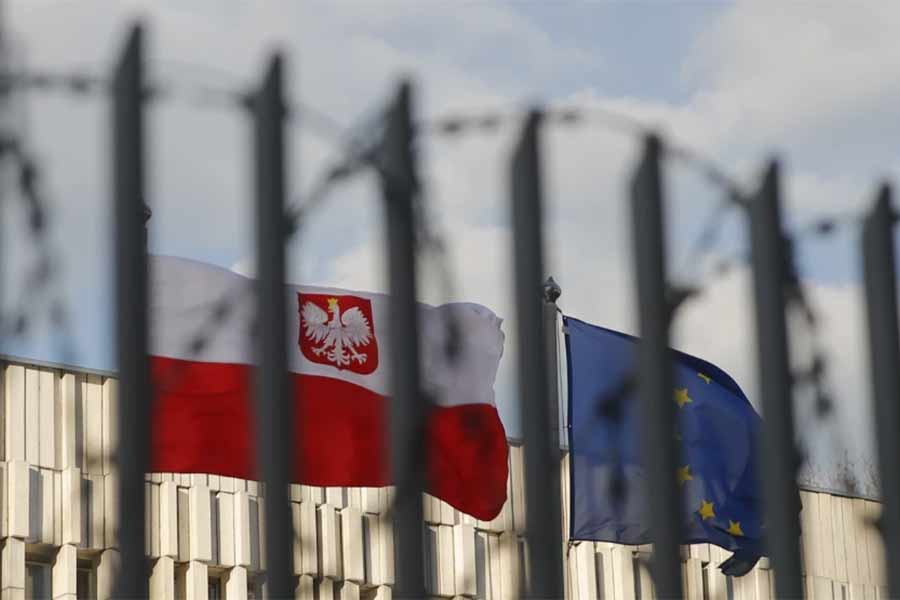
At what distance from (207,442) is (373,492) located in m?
18.7

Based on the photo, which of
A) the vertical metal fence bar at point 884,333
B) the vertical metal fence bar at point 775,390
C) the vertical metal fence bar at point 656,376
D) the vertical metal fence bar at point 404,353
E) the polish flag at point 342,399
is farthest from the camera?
the polish flag at point 342,399

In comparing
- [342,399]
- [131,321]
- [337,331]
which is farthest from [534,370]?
[337,331]

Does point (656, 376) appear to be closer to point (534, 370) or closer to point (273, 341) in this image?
point (534, 370)

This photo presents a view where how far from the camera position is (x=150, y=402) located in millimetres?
17328

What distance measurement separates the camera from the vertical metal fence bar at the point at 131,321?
17.0 meters

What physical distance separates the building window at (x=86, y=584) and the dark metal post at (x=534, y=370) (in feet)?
74.7

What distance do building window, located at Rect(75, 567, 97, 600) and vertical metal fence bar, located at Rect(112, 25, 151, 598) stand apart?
24119 millimetres

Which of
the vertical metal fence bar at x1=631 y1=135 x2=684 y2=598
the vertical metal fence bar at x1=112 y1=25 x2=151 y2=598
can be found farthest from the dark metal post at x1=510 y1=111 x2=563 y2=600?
the vertical metal fence bar at x1=112 y1=25 x2=151 y2=598

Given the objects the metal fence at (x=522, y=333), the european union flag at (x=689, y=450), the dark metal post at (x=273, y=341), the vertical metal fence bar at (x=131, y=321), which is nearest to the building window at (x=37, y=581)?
the european union flag at (x=689, y=450)

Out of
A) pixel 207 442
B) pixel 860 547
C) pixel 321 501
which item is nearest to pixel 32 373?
pixel 321 501

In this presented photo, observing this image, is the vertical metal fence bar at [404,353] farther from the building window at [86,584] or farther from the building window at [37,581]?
the building window at [86,584]

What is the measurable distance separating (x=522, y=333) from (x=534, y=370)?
0.28 metres

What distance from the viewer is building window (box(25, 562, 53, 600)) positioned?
4050 cm

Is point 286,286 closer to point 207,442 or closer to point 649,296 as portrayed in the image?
point 649,296
